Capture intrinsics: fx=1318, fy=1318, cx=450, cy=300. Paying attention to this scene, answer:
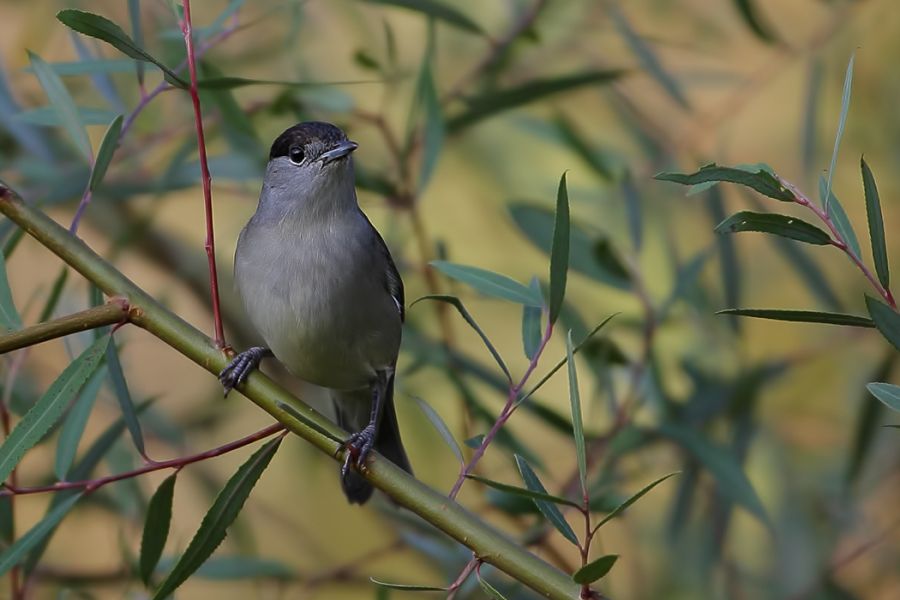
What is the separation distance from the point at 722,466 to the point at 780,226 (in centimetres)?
149

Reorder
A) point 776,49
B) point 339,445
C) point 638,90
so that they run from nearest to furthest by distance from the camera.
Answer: point 339,445, point 776,49, point 638,90

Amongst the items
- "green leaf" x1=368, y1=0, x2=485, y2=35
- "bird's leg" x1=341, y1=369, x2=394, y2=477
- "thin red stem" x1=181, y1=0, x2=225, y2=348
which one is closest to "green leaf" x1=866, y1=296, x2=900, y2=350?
"bird's leg" x1=341, y1=369, x2=394, y2=477

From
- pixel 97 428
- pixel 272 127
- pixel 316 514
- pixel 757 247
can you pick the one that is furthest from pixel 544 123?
pixel 97 428

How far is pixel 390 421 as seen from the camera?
3.54m

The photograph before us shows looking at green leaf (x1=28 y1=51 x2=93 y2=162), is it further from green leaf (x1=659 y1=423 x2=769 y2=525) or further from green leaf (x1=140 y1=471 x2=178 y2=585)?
green leaf (x1=659 y1=423 x2=769 y2=525)

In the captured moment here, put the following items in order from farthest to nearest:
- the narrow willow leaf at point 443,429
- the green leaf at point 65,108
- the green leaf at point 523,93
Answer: the green leaf at point 523,93
the green leaf at point 65,108
the narrow willow leaf at point 443,429

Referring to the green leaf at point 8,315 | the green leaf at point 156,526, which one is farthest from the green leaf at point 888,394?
the green leaf at point 8,315

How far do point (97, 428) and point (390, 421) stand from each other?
220 cm

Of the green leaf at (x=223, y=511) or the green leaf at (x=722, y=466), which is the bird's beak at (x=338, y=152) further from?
the green leaf at (x=223, y=511)

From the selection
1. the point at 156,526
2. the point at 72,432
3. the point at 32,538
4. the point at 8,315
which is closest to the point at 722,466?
the point at 156,526

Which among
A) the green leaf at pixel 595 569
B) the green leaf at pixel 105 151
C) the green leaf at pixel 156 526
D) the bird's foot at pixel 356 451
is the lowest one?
the green leaf at pixel 156 526

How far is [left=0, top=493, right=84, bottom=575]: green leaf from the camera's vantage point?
218cm

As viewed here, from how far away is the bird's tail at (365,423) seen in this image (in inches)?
129

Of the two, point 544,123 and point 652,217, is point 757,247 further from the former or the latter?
point 544,123
